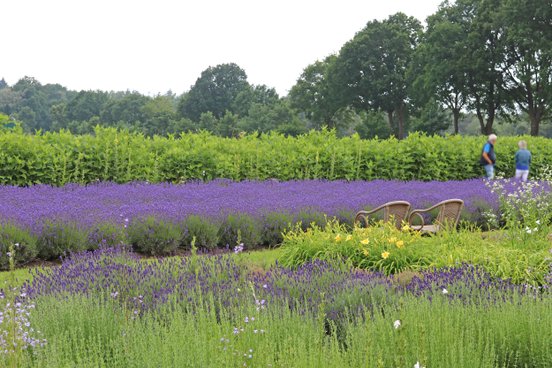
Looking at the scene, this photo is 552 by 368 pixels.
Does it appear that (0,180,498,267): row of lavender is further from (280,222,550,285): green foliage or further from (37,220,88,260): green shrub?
(280,222,550,285): green foliage

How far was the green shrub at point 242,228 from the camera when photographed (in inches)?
366

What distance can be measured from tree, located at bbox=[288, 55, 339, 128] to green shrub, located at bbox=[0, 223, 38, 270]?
5085cm

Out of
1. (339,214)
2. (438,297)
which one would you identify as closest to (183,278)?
(438,297)

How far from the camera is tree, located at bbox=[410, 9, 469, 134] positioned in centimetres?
4316

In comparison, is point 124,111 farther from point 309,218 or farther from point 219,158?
point 309,218

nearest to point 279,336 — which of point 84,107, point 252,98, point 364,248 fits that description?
point 364,248

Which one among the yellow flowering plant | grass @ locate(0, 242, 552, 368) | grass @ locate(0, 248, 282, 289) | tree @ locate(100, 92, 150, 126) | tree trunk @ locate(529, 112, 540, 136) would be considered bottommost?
grass @ locate(0, 248, 282, 289)

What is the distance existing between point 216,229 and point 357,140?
975 cm

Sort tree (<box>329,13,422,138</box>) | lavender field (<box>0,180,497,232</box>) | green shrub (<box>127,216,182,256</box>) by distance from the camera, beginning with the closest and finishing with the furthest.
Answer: green shrub (<box>127,216,182,256</box>) → lavender field (<box>0,180,497,232</box>) → tree (<box>329,13,422,138</box>)

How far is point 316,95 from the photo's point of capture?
2434 inches

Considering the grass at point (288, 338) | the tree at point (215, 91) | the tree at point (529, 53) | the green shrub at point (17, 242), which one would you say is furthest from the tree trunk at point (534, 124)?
the tree at point (215, 91)

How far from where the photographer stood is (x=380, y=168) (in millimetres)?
17672

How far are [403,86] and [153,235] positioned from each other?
159ft

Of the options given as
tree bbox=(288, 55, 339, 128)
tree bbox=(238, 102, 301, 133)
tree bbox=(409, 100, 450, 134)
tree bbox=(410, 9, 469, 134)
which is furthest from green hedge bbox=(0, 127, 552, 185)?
tree bbox=(238, 102, 301, 133)
